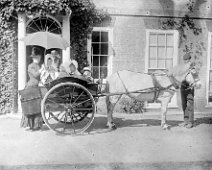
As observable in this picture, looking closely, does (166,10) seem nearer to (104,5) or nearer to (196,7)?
(196,7)

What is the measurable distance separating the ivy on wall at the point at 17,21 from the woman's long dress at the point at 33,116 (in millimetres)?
2544

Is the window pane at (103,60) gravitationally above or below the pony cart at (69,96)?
above

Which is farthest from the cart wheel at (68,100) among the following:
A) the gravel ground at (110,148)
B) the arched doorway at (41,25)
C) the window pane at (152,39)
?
the window pane at (152,39)

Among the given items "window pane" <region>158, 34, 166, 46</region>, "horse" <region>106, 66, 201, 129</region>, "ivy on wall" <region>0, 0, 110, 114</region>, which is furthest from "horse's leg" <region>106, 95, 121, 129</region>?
"window pane" <region>158, 34, 166, 46</region>

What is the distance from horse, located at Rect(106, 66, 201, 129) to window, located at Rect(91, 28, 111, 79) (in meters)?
3.10

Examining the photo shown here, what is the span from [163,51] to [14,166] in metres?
7.19

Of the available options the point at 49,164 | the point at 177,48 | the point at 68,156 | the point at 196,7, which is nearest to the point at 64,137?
the point at 68,156

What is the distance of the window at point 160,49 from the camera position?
10742mm

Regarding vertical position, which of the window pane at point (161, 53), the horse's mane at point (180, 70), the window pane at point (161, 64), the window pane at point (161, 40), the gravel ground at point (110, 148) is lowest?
the gravel ground at point (110, 148)

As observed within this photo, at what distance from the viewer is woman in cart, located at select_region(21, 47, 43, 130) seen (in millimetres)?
6984

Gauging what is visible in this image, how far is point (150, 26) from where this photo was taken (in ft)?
35.1

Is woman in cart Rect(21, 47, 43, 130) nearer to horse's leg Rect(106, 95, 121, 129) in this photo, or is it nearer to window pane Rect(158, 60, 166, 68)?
horse's leg Rect(106, 95, 121, 129)

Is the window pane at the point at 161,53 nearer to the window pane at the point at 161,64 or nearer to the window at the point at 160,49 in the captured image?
the window at the point at 160,49

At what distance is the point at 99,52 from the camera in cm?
1044
